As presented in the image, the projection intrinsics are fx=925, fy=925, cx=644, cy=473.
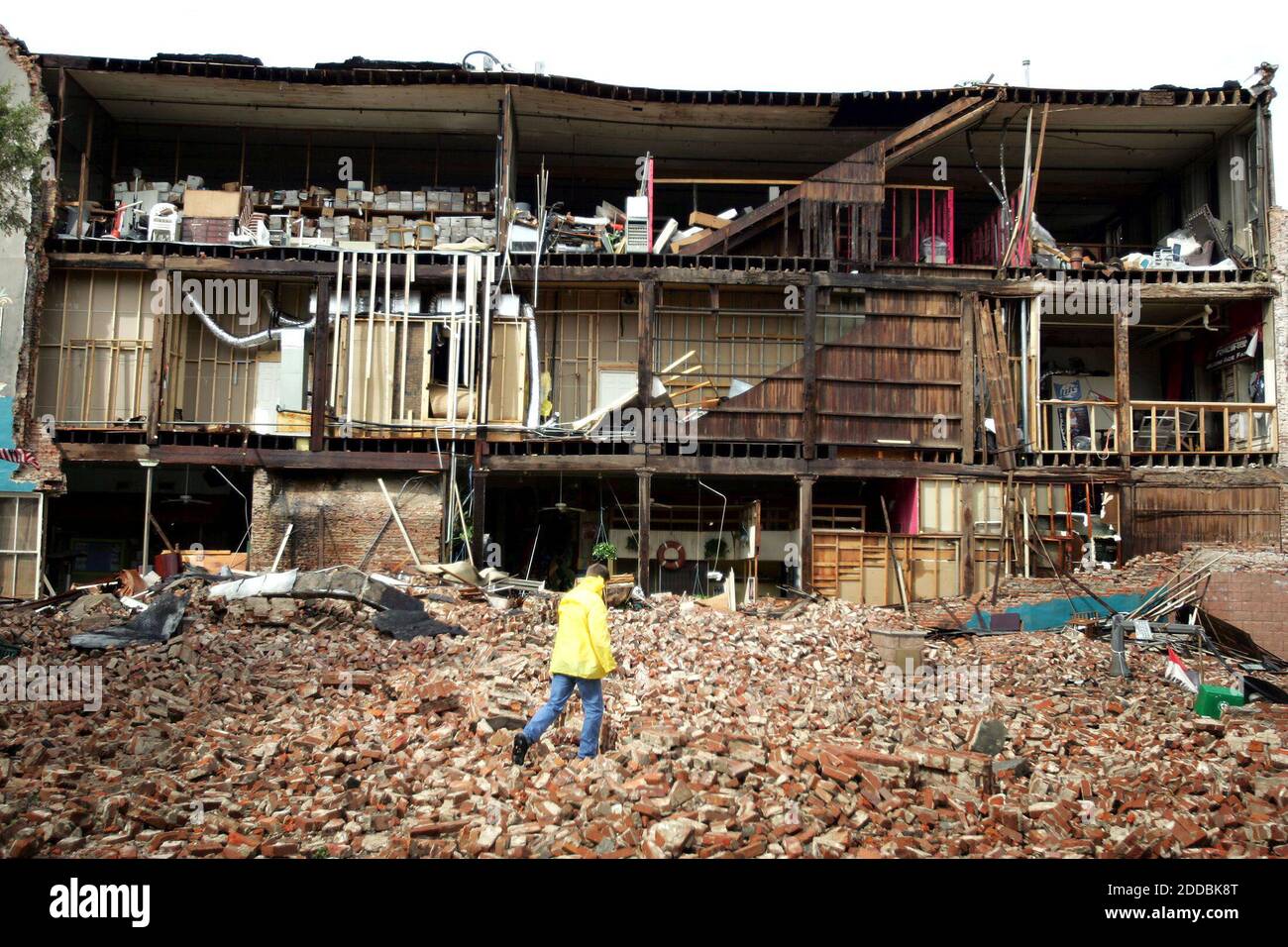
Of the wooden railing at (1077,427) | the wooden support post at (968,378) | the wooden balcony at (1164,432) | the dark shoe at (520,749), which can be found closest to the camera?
the dark shoe at (520,749)

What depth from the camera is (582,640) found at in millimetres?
7309

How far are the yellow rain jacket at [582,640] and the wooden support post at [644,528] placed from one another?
9344 millimetres

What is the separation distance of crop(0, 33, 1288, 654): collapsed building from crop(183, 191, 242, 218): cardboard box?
80mm

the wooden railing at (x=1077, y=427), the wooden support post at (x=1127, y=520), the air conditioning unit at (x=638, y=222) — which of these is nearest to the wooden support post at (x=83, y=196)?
the air conditioning unit at (x=638, y=222)

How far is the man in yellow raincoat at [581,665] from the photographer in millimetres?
7270

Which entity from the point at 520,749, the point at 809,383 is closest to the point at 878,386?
the point at 809,383

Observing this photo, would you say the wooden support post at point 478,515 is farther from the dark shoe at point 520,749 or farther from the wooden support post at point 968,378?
the dark shoe at point 520,749

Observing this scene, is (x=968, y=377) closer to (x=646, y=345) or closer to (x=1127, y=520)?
(x=1127, y=520)

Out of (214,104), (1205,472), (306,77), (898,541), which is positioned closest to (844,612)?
(898,541)

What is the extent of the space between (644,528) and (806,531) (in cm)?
301

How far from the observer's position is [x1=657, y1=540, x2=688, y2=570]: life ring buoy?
1802cm

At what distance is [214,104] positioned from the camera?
18266 mm

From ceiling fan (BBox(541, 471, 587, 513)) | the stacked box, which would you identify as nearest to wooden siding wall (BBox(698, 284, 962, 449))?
ceiling fan (BBox(541, 471, 587, 513))
